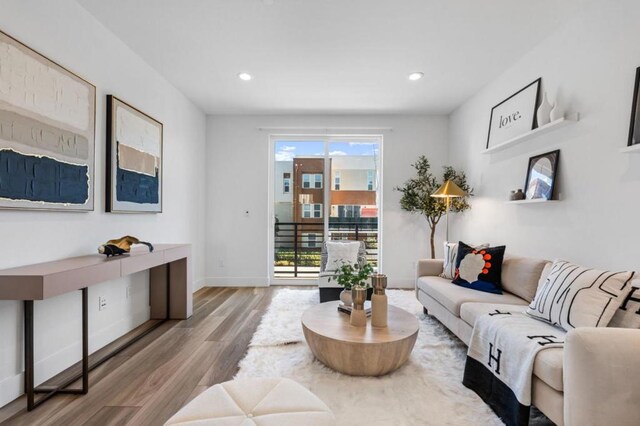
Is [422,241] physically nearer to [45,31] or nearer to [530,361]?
[530,361]

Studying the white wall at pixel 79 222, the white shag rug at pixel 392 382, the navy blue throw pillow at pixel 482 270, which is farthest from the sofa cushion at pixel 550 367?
the white wall at pixel 79 222

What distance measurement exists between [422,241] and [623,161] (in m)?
2.89

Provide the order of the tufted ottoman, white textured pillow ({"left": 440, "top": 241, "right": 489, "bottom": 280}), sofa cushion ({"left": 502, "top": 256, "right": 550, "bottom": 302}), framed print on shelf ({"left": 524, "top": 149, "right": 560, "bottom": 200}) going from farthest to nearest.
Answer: white textured pillow ({"left": 440, "top": 241, "right": 489, "bottom": 280}) → framed print on shelf ({"left": 524, "top": 149, "right": 560, "bottom": 200}) → sofa cushion ({"left": 502, "top": 256, "right": 550, "bottom": 302}) → the tufted ottoman

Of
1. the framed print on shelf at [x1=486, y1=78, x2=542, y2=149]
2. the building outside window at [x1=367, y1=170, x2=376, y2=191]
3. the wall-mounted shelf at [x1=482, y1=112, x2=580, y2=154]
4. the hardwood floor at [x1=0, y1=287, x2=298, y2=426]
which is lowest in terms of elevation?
the hardwood floor at [x1=0, y1=287, x2=298, y2=426]

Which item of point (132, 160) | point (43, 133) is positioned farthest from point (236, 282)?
point (43, 133)

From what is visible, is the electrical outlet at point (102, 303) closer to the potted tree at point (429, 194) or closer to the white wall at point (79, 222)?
the white wall at point (79, 222)

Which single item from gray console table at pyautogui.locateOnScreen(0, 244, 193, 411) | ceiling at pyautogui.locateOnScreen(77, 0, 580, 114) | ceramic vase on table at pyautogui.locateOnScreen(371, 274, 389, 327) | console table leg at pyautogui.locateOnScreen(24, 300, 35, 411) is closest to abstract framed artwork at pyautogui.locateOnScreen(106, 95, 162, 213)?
gray console table at pyautogui.locateOnScreen(0, 244, 193, 411)

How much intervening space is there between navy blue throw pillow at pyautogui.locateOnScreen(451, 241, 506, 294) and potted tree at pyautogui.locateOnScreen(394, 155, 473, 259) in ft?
4.20

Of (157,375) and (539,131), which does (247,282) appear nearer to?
(157,375)

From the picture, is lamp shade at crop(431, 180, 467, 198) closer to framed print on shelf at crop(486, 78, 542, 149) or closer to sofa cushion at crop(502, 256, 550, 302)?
framed print on shelf at crop(486, 78, 542, 149)

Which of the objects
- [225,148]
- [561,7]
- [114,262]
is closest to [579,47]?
[561,7]

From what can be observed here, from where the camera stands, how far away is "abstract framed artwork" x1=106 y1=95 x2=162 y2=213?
2543 millimetres

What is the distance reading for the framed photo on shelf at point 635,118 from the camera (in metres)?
1.79

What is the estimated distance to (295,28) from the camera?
253 cm
